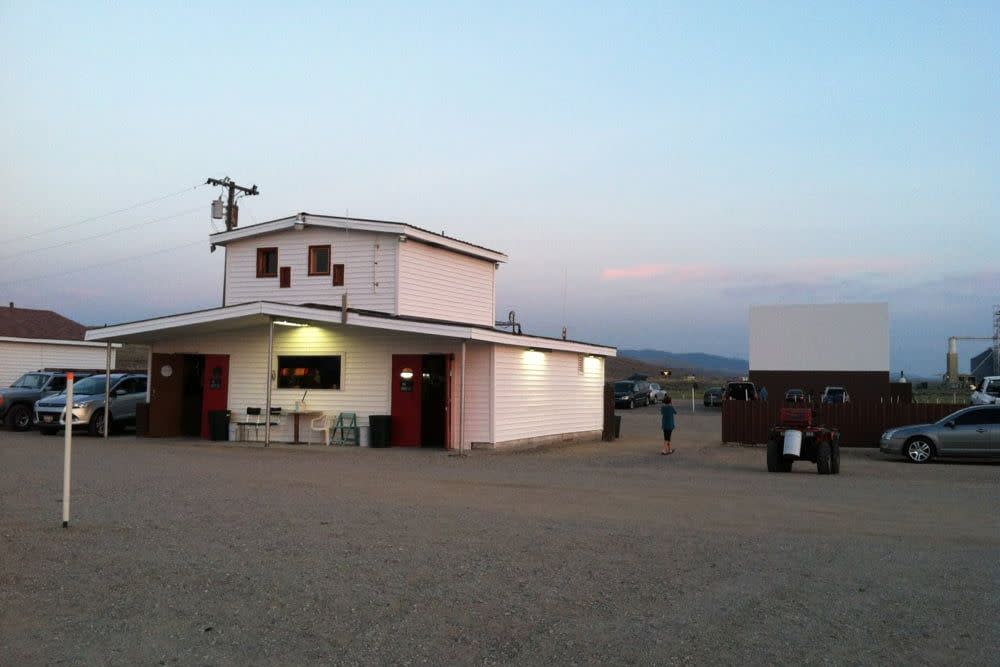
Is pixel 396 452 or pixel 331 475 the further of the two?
pixel 396 452

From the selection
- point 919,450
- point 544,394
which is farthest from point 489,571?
point 544,394

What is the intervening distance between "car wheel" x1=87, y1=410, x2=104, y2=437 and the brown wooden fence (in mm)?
17351

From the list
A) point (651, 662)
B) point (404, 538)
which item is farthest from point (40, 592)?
point (651, 662)

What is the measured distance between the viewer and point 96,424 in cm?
2627

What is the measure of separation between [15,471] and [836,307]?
4143 cm

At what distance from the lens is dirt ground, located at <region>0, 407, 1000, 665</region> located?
612 cm

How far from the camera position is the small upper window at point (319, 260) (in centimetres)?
2586

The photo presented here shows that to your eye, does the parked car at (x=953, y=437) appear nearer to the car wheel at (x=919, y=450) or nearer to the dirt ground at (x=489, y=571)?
the car wheel at (x=919, y=450)

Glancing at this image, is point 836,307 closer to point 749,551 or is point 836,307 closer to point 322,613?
point 749,551

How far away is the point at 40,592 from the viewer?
24.1 ft

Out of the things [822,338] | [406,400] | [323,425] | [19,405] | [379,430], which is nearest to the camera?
[379,430]

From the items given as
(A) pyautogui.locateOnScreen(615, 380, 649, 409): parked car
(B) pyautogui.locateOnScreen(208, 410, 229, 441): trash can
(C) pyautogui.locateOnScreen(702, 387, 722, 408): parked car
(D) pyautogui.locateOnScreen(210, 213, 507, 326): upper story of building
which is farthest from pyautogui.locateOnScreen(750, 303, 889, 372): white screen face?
(B) pyautogui.locateOnScreen(208, 410, 229, 441): trash can

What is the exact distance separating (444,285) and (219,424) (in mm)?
7183

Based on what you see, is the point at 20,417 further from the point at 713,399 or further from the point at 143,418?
the point at 713,399
